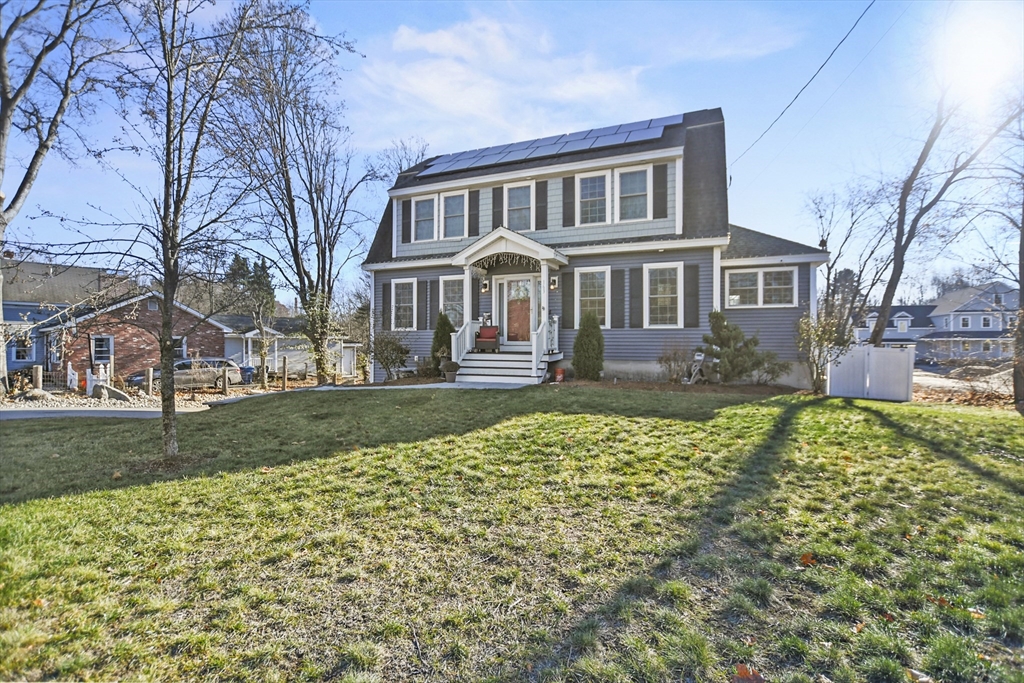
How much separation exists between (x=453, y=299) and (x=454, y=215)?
2823mm

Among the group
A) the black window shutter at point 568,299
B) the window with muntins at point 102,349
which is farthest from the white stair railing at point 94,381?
the black window shutter at point 568,299

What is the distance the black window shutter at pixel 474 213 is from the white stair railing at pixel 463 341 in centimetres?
330

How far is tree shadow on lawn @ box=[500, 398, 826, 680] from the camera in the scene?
235 centimetres

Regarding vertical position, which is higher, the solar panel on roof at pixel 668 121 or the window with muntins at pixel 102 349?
the solar panel on roof at pixel 668 121

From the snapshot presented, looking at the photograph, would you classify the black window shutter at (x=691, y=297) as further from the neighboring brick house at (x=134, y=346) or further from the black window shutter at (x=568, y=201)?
the neighboring brick house at (x=134, y=346)

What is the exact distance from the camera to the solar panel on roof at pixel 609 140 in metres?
13.1

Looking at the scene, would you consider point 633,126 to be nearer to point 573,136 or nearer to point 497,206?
point 573,136

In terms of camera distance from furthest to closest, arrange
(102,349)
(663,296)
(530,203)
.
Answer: (102,349) < (530,203) < (663,296)

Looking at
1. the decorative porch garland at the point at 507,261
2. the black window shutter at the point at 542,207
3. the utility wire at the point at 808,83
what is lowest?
the decorative porch garland at the point at 507,261

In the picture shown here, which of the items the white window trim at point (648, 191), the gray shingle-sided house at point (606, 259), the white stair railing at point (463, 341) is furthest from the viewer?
the white window trim at point (648, 191)

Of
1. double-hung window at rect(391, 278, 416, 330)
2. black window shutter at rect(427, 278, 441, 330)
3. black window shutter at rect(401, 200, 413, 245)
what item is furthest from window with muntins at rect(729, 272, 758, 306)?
black window shutter at rect(401, 200, 413, 245)

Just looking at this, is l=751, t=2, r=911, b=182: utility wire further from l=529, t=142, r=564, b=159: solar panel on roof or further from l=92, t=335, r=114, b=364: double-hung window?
l=92, t=335, r=114, b=364: double-hung window

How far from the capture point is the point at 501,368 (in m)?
11.7

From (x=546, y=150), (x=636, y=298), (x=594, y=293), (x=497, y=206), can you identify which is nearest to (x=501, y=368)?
(x=594, y=293)
